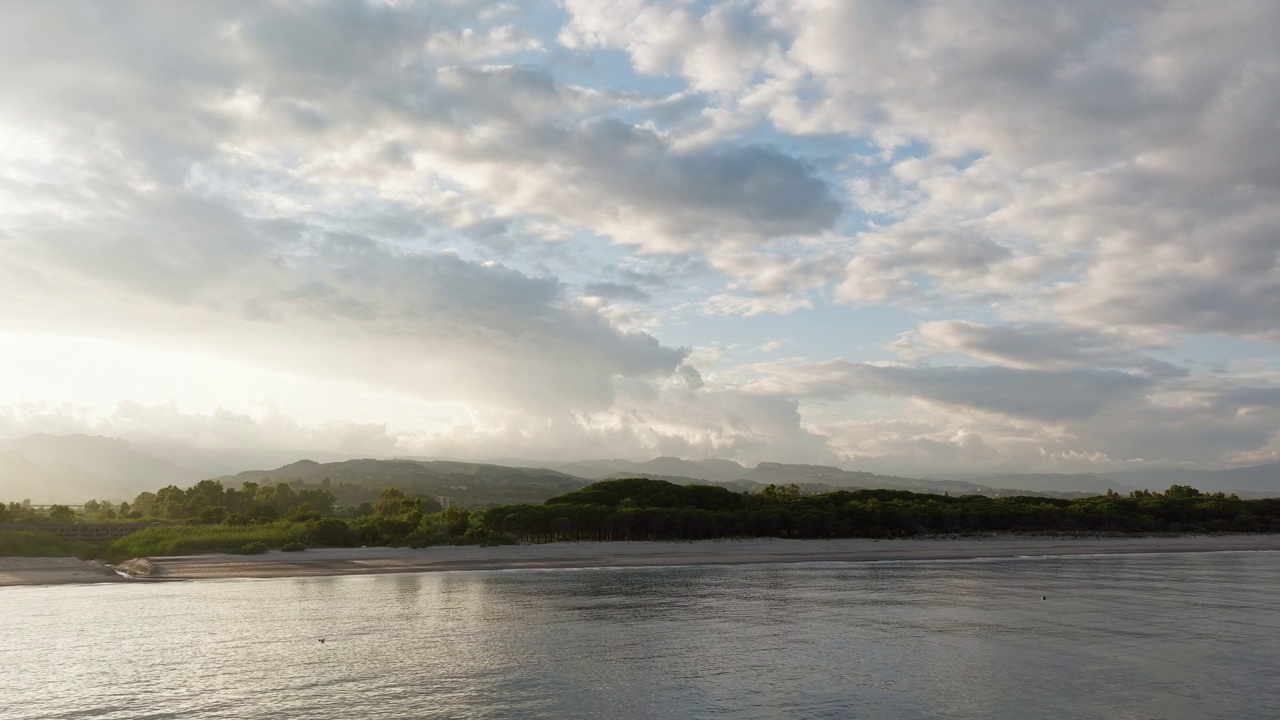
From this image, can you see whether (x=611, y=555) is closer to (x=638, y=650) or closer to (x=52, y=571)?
(x=52, y=571)

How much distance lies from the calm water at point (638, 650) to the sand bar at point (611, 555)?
10738 millimetres

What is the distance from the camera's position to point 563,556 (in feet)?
256

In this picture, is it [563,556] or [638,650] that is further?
[563,556]

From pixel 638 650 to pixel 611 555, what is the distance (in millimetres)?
48187

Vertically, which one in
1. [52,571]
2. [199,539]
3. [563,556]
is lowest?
[563,556]

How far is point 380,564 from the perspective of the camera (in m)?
70.0

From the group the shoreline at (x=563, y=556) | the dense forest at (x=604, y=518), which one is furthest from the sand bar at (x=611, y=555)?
the dense forest at (x=604, y=518)

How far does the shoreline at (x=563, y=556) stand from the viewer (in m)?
63.6

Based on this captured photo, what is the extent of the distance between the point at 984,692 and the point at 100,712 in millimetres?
27625

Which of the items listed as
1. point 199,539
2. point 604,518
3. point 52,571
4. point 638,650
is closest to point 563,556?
point 604,518

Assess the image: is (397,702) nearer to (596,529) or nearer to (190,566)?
(190,566)

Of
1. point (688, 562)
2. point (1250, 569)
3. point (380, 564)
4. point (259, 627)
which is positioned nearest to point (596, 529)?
point (688, 562)

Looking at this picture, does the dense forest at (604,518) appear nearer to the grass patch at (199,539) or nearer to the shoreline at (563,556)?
the grass patch at (199,539)

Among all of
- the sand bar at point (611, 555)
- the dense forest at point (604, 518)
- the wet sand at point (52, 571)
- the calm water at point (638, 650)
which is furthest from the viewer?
the dense forest at point (604, 518)
